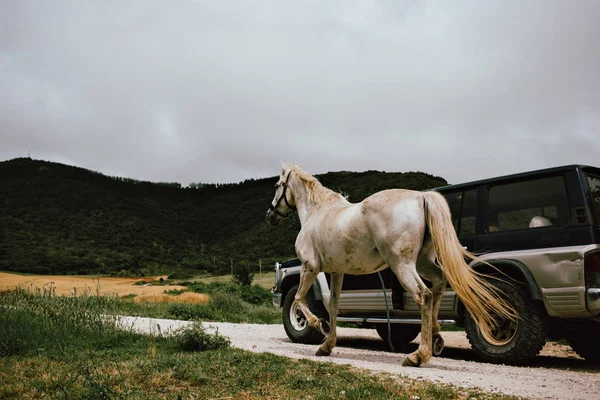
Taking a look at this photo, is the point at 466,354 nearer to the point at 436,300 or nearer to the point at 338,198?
the point at 436,300

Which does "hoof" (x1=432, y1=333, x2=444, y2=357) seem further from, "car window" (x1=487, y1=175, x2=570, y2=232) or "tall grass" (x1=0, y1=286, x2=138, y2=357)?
"tall grass" (x1=0, y1=286, x2=138, y2=357)

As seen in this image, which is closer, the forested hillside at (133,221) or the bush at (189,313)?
the bush at (189,313)

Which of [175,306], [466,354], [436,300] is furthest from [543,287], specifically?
[175,306]

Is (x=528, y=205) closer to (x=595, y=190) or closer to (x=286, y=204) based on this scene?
(x=595, y=190)

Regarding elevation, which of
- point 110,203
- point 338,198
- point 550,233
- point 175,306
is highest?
point 110,203

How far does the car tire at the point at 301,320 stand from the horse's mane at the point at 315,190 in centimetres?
224

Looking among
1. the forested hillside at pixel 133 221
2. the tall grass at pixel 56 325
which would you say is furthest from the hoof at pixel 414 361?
the forested hillside at pixel 133 221

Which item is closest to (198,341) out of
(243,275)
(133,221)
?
(243,275)

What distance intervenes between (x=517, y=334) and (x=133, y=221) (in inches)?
3007

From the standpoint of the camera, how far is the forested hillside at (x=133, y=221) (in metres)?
55.0

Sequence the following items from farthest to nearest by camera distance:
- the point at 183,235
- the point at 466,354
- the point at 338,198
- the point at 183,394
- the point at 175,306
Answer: the point at 183,235 → the point at 175,306 → the point at 466,354 → the point at 338,198 → the point at 183,394

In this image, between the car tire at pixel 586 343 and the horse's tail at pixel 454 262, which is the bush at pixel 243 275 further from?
the horse's tail at pixel 454 262

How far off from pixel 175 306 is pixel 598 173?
43.5 ft

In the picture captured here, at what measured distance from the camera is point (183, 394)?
4.37m
